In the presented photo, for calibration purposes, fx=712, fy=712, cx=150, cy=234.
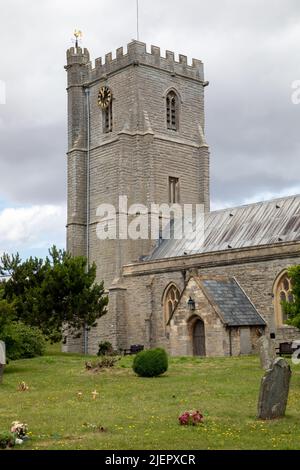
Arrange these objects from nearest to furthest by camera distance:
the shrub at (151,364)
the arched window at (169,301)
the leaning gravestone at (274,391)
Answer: the leaning gravestone at (274,391) → the shrub at (151,364) → the arched window at (169,301)

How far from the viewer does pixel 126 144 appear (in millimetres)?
45688

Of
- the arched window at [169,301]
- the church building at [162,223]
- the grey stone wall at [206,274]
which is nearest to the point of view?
the church building at [162,223]

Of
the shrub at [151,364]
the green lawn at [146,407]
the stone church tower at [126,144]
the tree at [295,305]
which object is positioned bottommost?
the green lawn at [146,407]

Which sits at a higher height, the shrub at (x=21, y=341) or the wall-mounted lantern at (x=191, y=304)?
the wall-mounted lantern at (x=191, y=304)

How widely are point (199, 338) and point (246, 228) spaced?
778 centimetres

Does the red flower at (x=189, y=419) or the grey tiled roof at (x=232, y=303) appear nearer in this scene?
the red flower at (x=189, y=419)

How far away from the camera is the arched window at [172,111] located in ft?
158

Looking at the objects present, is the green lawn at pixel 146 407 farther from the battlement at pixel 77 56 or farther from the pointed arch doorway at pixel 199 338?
the battlement at pixel 77 56

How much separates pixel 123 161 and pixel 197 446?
112 feet

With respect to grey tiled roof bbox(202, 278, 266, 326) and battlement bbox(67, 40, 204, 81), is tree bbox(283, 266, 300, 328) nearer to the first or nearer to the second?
grey tiled roof bbox(202, 278, 266, 326)

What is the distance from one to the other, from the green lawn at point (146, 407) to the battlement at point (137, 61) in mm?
24635

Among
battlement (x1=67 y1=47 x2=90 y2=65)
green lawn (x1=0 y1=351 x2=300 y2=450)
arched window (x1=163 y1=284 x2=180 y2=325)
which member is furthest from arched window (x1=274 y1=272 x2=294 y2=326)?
battlement (x1=67 y1=47 x2=90 y2=65)

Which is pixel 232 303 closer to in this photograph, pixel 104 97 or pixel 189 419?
pixel 189 419

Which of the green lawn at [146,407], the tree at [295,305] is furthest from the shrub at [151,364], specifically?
the tree at [295,305]
